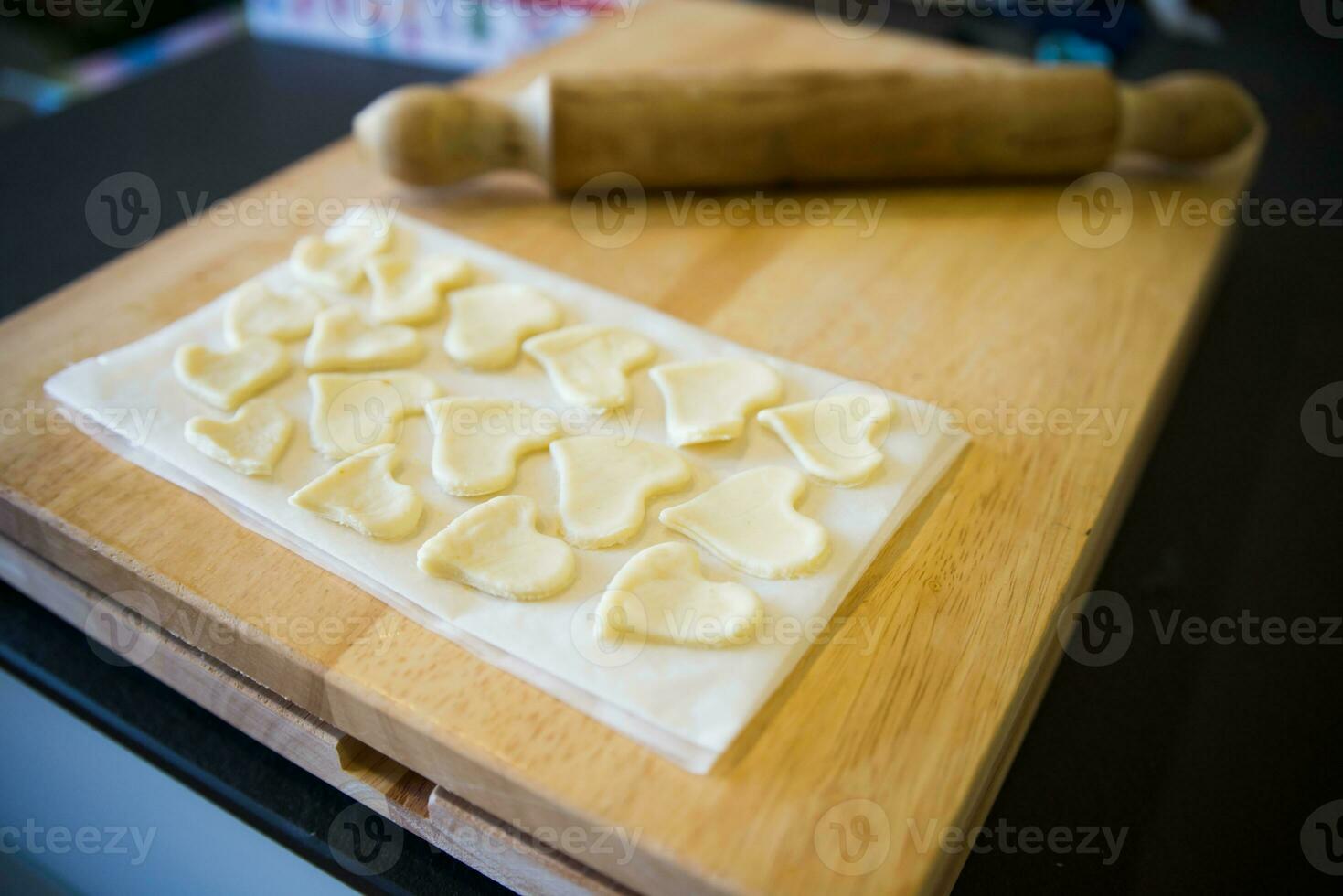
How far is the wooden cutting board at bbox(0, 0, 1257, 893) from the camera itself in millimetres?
604

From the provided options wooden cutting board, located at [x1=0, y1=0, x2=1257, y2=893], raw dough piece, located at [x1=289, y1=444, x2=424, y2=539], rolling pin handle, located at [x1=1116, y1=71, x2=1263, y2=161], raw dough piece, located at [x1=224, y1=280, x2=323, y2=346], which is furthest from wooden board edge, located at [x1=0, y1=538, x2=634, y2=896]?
rolling pin handle, located at [x1=1116, y1=71, x2=1263, y2=161]

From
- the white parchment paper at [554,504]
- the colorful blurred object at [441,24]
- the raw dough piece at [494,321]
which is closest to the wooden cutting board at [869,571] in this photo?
the white parchment paper at [554,504]

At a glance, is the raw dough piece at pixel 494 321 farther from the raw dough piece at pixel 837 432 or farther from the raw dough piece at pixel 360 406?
the raw dough piece at pixel 837 432

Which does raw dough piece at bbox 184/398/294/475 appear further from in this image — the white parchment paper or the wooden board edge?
the wooden board edge

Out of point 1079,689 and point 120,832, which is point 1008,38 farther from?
point 120,832

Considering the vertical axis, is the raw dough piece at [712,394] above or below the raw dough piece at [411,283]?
below

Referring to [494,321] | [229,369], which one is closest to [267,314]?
[229,369]

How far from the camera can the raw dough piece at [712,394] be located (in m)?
0.83

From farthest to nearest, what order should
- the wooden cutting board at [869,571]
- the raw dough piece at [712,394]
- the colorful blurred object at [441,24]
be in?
the colorful blurred object at [441,24] → the raw dough piece at [712,394] → the wooden cutting board at [869,571]

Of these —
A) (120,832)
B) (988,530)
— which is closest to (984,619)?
(988,530)

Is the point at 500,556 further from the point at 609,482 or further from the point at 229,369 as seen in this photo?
the point at 229,369

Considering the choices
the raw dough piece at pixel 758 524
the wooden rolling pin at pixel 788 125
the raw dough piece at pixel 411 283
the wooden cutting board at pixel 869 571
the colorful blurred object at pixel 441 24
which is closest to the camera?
the wooden cutting board at pixel 869 571

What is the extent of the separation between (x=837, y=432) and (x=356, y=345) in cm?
41

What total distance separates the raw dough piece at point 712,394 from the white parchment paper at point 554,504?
0.05 feet
